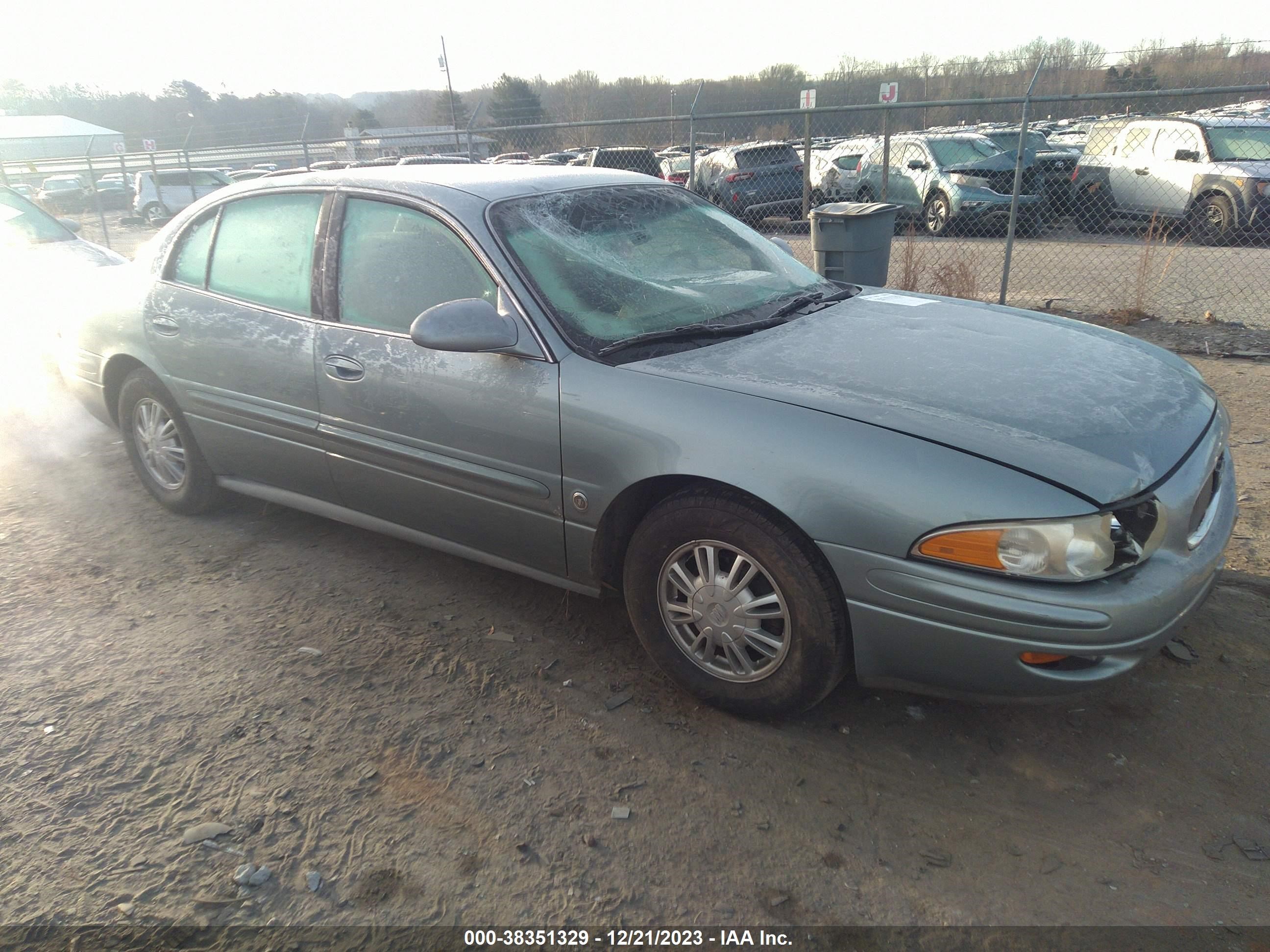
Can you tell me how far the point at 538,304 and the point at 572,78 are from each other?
33224 millimetres

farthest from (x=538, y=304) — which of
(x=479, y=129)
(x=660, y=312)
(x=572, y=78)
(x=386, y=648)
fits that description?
(x=572, y=78)

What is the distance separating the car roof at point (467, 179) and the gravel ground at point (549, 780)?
1.61 m

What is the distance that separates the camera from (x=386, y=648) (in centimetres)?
323

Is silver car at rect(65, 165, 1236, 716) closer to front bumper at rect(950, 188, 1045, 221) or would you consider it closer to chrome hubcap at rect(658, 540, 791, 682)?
chrome hubcap at rect(658, 540, 791, 682)

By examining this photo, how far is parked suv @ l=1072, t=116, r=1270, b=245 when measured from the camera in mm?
11234

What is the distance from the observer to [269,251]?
366cm

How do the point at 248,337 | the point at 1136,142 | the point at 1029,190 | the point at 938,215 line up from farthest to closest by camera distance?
the point at 1029,190, the point at 938,215, the point at 1136,142, the point at 248,337

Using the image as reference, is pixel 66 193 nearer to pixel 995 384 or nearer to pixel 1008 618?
pixel 995 384

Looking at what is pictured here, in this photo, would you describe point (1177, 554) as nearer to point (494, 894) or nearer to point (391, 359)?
point (494, 894)

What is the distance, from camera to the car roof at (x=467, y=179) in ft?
10.7

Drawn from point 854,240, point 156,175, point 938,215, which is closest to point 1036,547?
point 854,240

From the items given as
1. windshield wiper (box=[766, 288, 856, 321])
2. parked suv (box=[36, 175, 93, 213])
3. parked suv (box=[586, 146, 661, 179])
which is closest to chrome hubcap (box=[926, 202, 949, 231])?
parked suv (box=[586, 146, 661, 179])

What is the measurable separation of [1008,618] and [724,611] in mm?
806

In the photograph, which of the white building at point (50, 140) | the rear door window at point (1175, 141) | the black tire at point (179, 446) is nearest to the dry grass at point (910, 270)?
the rear door window at point (1175, 141)
